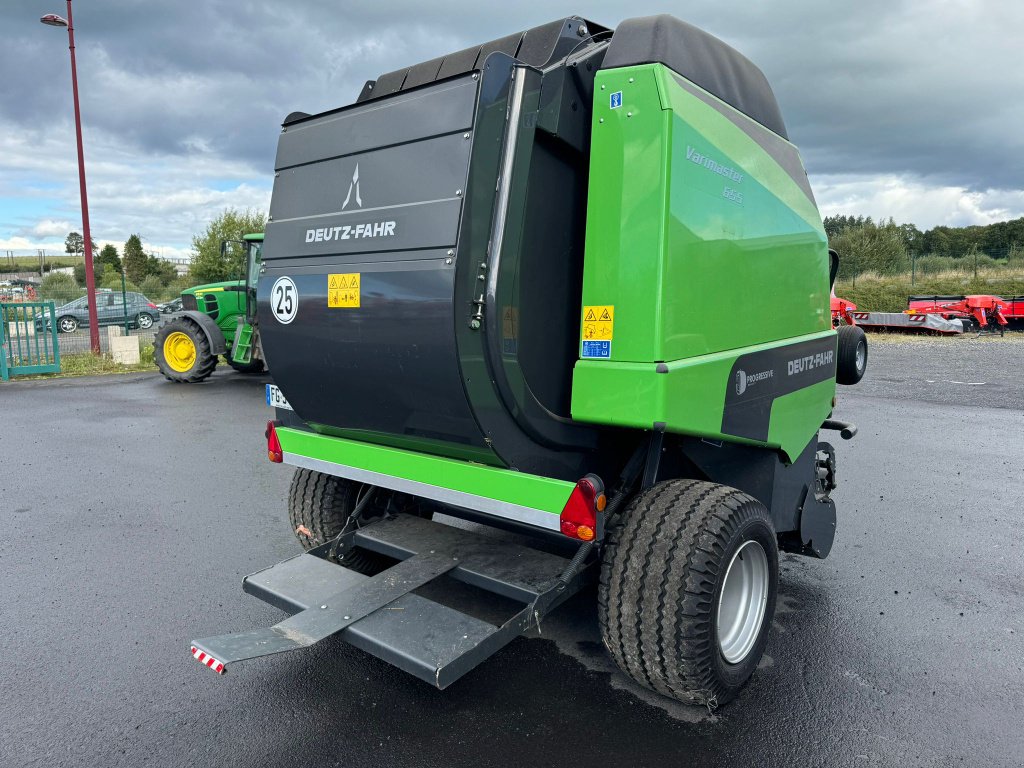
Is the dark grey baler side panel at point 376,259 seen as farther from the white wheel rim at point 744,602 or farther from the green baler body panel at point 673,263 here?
the white wheel rim at point 744,602

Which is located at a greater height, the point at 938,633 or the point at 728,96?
the point at 728,96

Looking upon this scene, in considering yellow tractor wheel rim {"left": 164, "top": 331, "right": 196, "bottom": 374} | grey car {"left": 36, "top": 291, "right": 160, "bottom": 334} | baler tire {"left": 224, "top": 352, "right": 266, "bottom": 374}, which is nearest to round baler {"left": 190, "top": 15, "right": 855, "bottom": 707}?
baler tire {"left": 224, "top": 352, "right": 266, "bottom": 374}

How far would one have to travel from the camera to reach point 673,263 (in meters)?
2.58

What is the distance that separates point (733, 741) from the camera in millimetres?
2633

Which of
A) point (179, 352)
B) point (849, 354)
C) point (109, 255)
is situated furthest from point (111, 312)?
point (109, 255)

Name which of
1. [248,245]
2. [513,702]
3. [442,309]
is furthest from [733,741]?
[248,245]

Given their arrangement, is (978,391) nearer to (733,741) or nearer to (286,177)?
(733,741)

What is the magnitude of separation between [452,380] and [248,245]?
959 cm

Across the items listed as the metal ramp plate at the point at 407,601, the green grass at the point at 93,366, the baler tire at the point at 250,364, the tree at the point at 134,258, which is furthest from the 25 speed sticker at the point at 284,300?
the tree at the point at 134,258

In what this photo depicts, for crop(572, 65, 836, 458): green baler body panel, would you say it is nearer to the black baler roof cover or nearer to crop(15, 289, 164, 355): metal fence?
the black baler roof cover

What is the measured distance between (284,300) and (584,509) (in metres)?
1.57

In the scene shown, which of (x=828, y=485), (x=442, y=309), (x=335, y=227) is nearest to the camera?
(x=442, y=309)

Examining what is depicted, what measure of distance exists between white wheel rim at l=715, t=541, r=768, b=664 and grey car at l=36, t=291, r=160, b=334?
25351 millimetres

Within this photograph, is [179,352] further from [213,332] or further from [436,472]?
[436,472]
